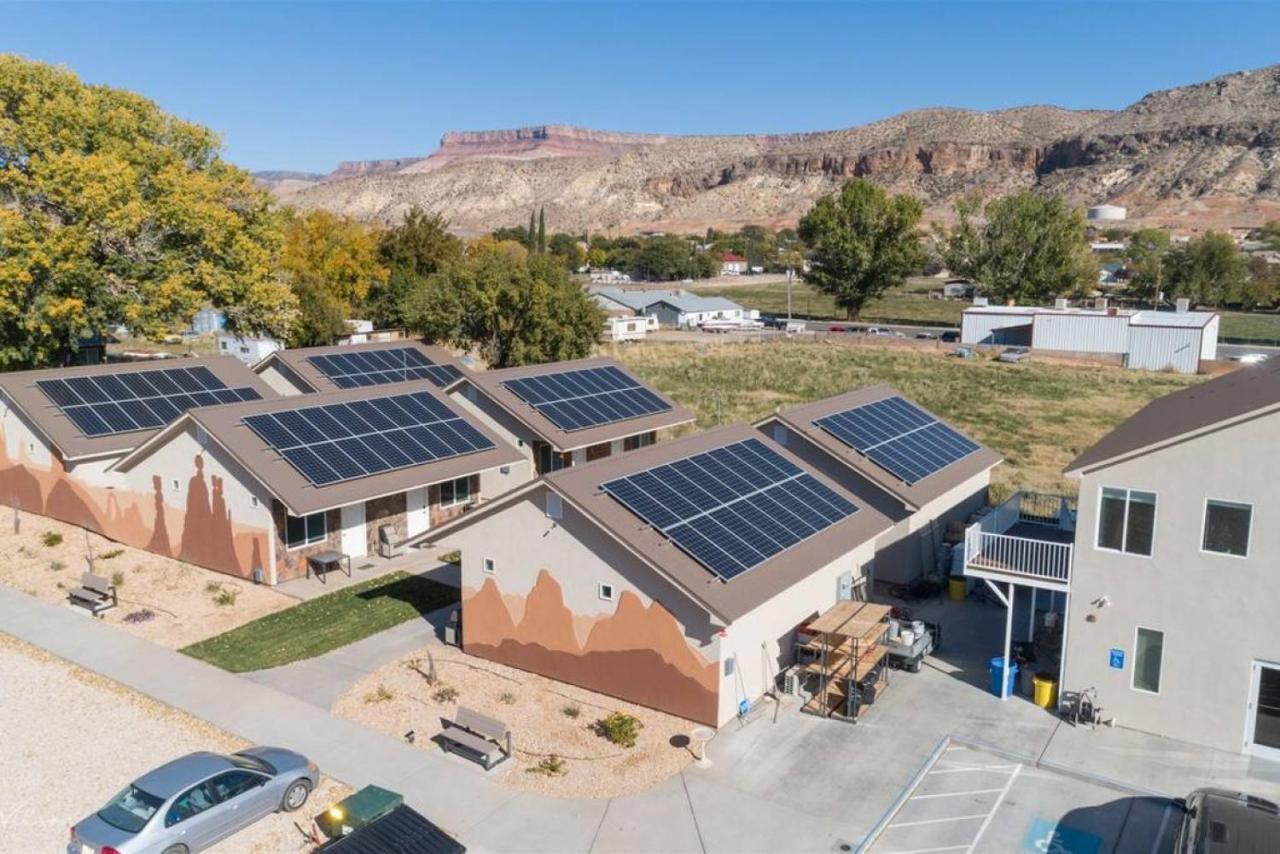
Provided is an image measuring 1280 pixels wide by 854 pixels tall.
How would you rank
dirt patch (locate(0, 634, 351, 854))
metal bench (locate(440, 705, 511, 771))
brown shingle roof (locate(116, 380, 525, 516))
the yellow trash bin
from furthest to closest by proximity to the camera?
brown shingle roof (locate(116, 380, 525, 516)) < the yellow trash bin < metal bench (locate(440, 705, 511, 771)) < dirt patch (locate(0, 634, 351, 854))

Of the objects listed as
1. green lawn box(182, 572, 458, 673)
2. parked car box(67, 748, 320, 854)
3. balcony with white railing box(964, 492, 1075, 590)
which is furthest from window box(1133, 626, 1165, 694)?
green lawn box(182, 572, 458, 673)

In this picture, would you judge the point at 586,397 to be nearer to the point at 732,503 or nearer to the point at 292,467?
the point at 292,467

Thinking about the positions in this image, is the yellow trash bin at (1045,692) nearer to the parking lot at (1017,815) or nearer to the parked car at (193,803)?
the parking lot at (1017,815)

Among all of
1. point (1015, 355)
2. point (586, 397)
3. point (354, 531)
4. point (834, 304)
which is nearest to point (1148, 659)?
point (354, 531)

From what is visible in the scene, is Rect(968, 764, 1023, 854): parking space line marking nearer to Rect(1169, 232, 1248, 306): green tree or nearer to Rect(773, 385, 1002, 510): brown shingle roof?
Rect(773, 385, 1002, 510): brown shingle roof

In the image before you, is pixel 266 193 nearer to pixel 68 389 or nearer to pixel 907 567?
pixel 68 389

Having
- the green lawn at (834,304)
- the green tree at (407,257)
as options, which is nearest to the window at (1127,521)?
the green tree at (407,257)
